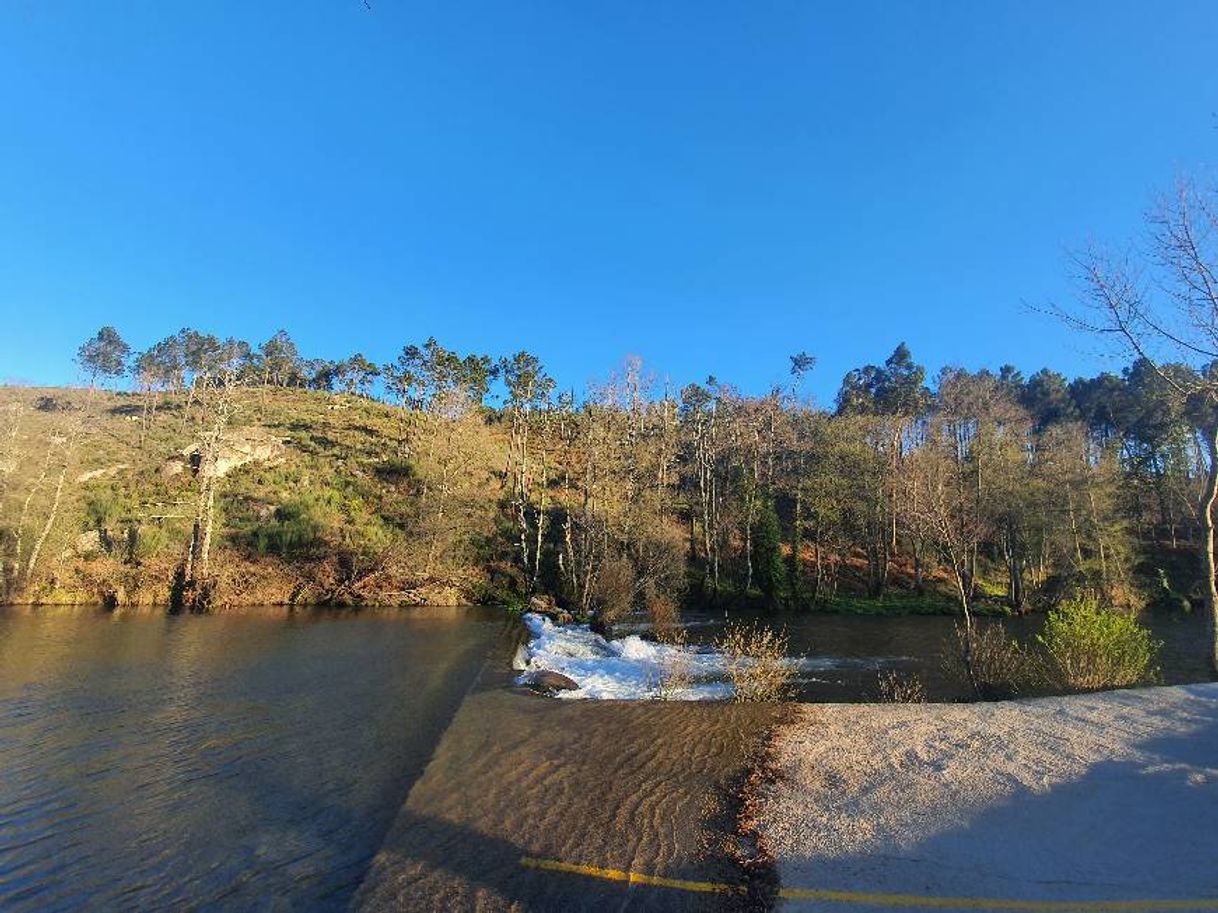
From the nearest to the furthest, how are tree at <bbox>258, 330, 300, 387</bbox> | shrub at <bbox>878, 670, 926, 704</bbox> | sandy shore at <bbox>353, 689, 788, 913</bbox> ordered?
1. sandy shore at <bbox>353, 689, 788, 913</bbox>
2. shrub at <bbox>878, 670, 926, 704</bbox>
3. tree at <bbox>258, 330, 300, 387</bbox>

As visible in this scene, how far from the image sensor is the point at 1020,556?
4209 centimetres

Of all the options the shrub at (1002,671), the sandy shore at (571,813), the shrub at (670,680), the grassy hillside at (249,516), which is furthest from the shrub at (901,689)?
the grassy hillside at (249,516)

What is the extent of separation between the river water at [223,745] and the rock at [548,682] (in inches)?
41.9

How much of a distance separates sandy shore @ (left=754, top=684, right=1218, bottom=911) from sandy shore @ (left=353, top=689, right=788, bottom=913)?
2.56ft

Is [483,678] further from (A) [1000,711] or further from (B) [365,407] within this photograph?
(B) [365,407]

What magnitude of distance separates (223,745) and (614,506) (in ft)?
99.7

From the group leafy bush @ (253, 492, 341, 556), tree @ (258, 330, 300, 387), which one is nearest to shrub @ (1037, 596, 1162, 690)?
leafy bush @ (253, 492, 341, 556)

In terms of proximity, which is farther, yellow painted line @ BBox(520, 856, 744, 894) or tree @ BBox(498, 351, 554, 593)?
tree @ BBox(498, 351, 554, 593)

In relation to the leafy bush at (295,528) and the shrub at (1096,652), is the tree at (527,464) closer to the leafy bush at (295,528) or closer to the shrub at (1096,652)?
the leafy bush at (295,528)

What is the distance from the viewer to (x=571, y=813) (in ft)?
26.1

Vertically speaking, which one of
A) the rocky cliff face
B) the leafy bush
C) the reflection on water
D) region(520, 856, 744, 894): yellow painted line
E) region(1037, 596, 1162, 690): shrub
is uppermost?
the rocky cliff face

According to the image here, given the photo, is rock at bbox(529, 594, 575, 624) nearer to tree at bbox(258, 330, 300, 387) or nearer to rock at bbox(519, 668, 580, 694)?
rock at bbox(519, 668, 580, 694)

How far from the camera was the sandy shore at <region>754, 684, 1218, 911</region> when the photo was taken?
18.5 feet

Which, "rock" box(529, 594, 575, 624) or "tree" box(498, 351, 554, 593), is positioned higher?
"tree" box(498, 351, 554, 593)
